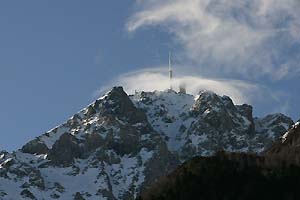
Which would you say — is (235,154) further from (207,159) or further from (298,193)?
(298,193)

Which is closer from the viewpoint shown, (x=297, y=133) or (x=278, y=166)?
(x=278, y=166)

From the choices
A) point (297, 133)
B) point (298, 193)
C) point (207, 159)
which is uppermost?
point (297, 133)

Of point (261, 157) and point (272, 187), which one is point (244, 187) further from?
point (261, 157)

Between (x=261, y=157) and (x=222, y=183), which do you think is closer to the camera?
(x=222, y=183)

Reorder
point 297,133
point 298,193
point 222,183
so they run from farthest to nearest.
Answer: point 297,133 < point 222,183 < point 298,193

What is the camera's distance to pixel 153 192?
3959 inches

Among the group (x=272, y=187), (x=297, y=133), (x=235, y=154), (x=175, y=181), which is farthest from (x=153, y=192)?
(x=297, y=133)

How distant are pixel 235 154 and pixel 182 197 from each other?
9.93m

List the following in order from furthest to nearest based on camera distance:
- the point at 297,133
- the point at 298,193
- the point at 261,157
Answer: the point at 297,133 < the point at 261,157 < the point at 298,193

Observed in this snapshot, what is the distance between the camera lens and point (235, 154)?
3952 inches

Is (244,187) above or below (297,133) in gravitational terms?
below

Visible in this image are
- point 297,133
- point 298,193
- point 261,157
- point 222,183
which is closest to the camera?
point 298,193

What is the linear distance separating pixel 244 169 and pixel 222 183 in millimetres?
3461

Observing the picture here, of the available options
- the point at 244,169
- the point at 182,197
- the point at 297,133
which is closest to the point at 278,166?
the point at 244,169
